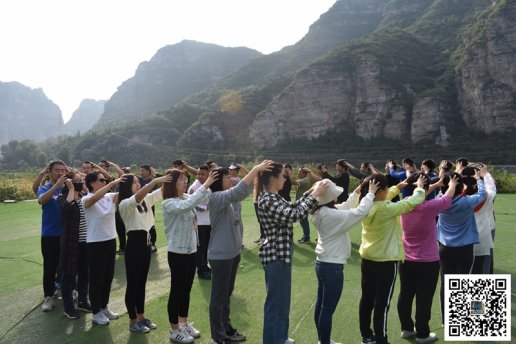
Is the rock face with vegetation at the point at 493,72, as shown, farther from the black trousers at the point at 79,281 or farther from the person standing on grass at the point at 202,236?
the black trousers at the point at 79,281

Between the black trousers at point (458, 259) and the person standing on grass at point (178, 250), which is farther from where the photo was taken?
the black trousers at point (458, 259)

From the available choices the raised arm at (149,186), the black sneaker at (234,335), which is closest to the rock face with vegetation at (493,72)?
the black sneaker at (234,335)

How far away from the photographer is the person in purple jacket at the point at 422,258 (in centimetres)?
387

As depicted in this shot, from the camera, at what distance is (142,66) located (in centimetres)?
17888

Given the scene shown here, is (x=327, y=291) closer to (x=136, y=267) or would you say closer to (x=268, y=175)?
(x=268, y=175)

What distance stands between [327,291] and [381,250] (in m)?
0.64

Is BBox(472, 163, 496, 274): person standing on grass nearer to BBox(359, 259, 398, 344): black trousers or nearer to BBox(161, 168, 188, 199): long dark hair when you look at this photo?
BBox(359, 259, 398, 344): black trousers

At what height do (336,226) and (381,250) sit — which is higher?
(336,226)

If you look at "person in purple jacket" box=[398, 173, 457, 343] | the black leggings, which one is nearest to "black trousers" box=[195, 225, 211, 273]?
the black leggings

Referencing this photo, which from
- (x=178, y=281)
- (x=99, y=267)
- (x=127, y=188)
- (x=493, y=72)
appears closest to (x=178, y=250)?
(x=178, y=281)

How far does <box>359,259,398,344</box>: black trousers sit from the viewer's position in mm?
3732

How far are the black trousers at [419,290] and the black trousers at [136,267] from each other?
277cm

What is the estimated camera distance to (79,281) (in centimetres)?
522

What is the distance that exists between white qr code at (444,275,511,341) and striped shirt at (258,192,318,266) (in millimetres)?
1967
